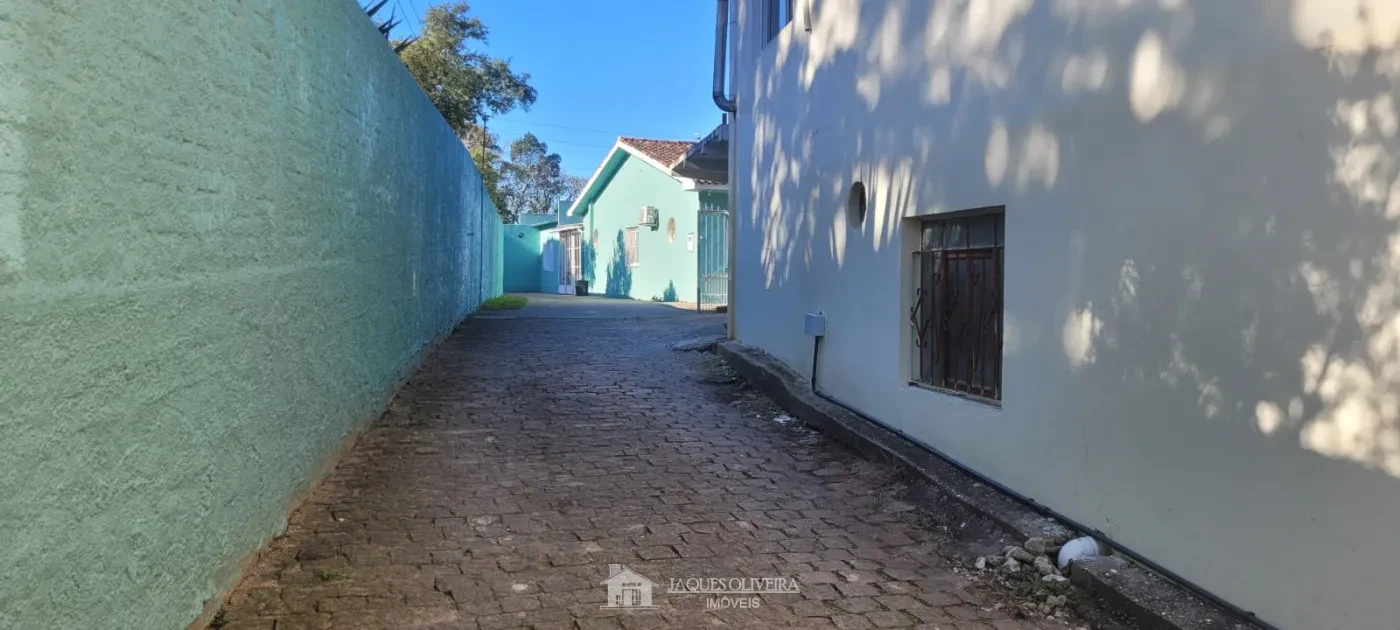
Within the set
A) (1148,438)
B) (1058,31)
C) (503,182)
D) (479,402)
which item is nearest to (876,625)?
(1148,438)

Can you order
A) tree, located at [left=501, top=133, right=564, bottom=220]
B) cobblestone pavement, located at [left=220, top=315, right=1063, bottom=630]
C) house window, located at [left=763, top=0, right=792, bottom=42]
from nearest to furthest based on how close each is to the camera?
cobblestone pavement, located at [left=220, top=315, right=1063, bottom=630] → house window, located at [left=763, top=0, right=792, bottom=42] → tree, located at [left=501, top=133, right=564, bottom=220]

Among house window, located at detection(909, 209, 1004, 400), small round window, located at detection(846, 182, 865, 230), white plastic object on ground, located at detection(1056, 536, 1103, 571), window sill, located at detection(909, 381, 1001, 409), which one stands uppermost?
small round window, located at detection(846, 182, 865, 230)

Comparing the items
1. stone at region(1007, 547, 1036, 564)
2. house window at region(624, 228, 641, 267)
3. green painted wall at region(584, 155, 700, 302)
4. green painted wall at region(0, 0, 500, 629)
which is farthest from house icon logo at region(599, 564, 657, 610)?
house window at region(624, 228, 641, 267)

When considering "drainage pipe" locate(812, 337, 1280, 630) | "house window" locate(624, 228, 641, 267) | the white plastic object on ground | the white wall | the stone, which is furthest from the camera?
"house window" locate(624, 228, 641, 267)

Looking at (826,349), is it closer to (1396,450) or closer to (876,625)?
(876,625)

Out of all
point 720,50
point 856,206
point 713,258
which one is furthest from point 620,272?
point 856,206

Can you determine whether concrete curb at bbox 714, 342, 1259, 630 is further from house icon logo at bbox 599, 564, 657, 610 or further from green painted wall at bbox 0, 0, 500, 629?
green painted wall at bbox 0, 0, 500, 629

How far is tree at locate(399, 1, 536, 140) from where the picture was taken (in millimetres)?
17766

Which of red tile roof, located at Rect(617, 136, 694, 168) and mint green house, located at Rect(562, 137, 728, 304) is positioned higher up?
red tile roof, located at Rect(617, 136, 694, 168)

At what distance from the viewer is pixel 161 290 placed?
2822mm

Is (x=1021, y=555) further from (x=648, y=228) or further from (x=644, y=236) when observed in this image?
(x=644, y=236)

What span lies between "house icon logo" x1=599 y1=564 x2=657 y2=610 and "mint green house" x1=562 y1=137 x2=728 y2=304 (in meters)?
12.1

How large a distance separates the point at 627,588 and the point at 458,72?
16509 mm

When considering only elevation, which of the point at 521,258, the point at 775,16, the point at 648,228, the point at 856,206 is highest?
the point at 775,16
